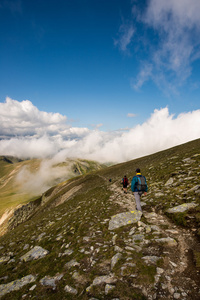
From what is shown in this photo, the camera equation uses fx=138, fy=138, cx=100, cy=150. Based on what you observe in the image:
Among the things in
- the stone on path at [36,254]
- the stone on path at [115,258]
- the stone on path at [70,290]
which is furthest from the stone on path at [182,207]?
the stone on path at [36,254]

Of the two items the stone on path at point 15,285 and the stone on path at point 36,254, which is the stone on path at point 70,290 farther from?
the stone on path at point 36,254

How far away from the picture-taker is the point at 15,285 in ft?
22.3

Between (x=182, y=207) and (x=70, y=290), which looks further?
(x=182, y=207)

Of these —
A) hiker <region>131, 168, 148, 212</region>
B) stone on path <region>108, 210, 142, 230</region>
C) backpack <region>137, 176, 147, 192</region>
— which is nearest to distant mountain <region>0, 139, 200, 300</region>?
stone on path <region>108, 210, 142, 230</region>

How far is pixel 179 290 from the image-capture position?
432 centimetres

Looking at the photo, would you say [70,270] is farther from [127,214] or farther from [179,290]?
[127,214]

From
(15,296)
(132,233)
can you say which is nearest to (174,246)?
(132,233)

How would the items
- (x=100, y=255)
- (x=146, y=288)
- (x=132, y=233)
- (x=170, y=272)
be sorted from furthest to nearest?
(x=132, y=233), (x=100, y=255), (x=170, y=272), (x=146, y=288)

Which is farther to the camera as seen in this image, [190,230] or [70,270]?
[190,230]

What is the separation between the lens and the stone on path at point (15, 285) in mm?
6521

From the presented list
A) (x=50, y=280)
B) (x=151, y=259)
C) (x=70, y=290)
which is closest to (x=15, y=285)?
(x=50, y=280)

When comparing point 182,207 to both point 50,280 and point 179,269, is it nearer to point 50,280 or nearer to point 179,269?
point 179,269

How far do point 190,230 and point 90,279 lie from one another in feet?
18.7

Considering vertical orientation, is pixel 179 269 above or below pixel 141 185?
below
